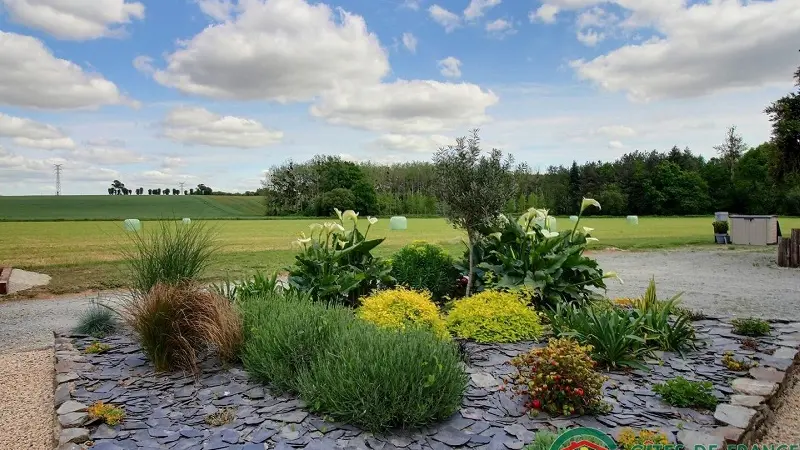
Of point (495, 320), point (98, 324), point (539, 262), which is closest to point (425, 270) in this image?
point (539, 262)

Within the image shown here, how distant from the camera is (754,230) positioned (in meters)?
20.7

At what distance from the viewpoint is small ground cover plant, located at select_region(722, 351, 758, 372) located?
16.0ft

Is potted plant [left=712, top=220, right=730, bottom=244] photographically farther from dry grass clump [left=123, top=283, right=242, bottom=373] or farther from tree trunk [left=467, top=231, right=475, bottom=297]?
dry grass clump [left=123, top=283, right=242, bottom=373]

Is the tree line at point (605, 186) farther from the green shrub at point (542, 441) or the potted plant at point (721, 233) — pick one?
the green shrub at point (542, 441)

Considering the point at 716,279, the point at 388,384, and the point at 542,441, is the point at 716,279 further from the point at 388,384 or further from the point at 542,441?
the point at 388,384

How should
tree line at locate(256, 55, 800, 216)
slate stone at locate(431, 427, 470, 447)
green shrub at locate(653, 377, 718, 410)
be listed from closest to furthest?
1. slate stone at locate(431, 427, 470, 447)
2. green shrub at locate(653, 377, 718, 410)
3. tree line at locate(256, 55, 800, 216)

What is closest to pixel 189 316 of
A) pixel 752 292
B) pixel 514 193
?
pixel 514 193

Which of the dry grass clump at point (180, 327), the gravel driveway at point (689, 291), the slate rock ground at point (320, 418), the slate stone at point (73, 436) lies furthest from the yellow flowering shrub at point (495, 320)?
the gravel driveway at point (689, 291)

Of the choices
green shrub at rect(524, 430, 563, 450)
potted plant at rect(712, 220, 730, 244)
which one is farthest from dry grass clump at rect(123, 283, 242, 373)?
potted plant at rect(712, 220, 730, 244)

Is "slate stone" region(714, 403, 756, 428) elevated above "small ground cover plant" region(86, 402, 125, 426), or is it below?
above

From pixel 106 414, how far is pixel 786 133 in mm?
18021

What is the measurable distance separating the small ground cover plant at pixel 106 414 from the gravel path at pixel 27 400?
1.27 ft

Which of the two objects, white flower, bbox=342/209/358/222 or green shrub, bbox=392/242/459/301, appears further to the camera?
green shrub, bbox=392/242/459/301

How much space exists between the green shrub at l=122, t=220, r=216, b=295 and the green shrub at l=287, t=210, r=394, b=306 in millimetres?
1257
